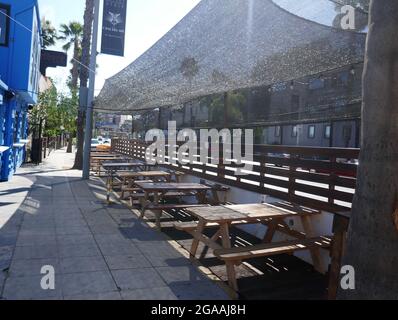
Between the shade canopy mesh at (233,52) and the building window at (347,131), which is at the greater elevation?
the shade canopy mesh at (233,52)

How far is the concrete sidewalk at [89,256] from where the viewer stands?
149 inches

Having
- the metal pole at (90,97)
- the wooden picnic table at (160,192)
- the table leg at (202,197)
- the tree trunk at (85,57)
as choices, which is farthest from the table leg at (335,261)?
the tree trunk at (85,57)

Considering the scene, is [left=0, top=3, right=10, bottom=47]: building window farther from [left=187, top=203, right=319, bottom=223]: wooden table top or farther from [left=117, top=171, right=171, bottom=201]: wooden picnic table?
Result: [left=187, top=203, right=319, bottom=223]: wooden table top

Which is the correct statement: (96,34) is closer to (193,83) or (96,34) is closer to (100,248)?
(193,83)

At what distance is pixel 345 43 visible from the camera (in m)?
5.03

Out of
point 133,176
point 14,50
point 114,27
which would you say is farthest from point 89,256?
point 114,27

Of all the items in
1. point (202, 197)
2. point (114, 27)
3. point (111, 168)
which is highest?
point (114, 27)

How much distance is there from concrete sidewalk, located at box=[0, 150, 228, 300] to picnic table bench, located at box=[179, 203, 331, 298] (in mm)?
393

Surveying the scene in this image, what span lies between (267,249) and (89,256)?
2251mm

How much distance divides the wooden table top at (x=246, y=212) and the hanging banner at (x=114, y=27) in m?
9.00

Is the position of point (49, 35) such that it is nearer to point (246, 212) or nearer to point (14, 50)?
point (14, 50)

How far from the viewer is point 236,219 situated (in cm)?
442

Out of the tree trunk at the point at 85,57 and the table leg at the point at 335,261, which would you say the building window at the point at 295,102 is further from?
the tree trunk at the point at 85,57

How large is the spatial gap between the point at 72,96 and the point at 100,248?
74.6ft
